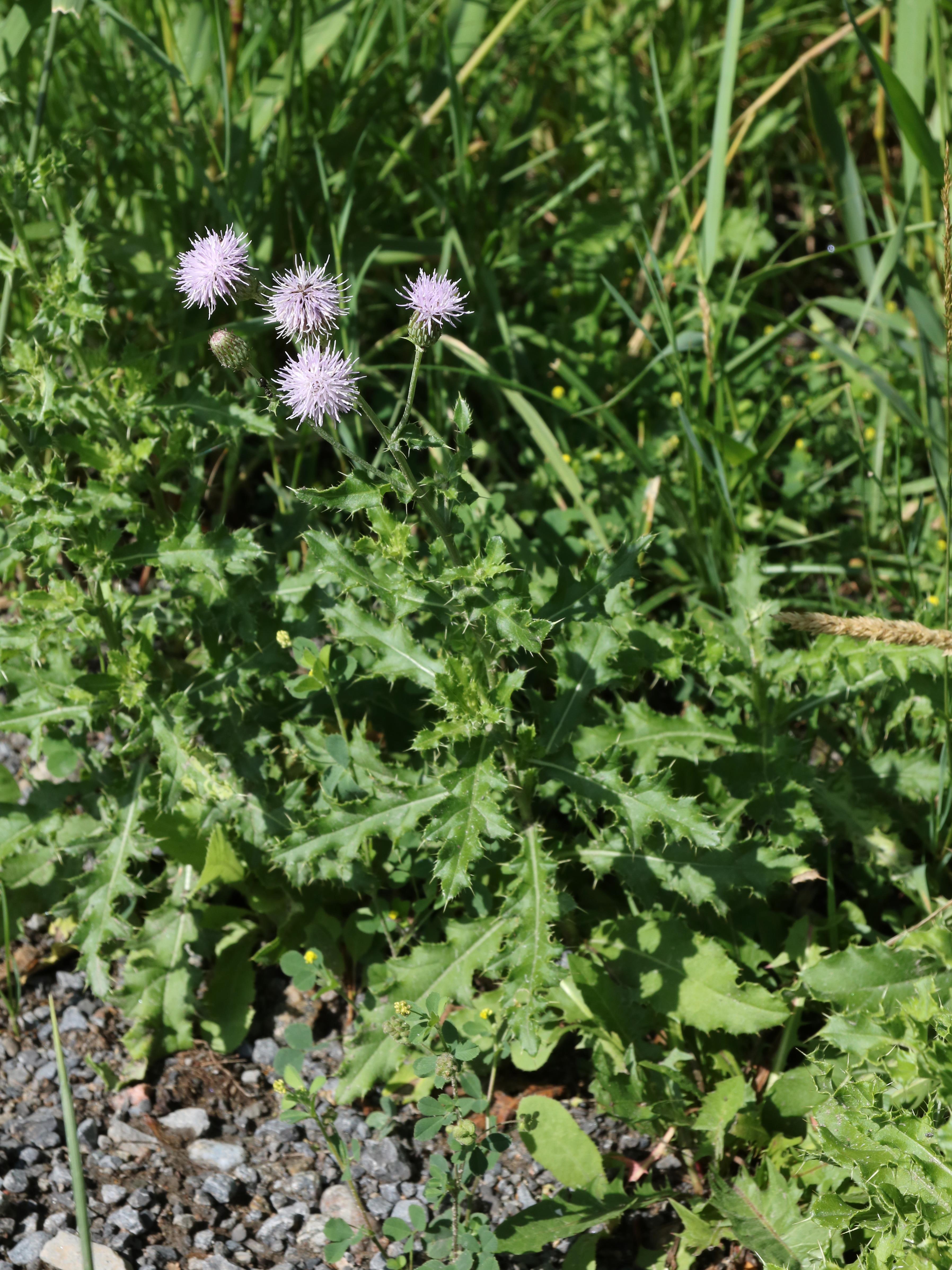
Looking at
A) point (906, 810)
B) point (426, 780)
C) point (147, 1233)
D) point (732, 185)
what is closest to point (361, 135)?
point (732, 185)

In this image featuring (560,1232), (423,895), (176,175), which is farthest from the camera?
(176,175)

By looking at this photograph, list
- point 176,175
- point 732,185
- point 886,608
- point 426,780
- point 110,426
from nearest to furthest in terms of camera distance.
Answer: point 426,780 < point 110,426 < point 886,608 < point 176,175 < point 732,185

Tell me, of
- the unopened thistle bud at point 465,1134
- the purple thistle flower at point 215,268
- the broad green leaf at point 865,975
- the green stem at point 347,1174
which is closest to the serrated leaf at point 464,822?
the unopened thistle bud at point 465,1134

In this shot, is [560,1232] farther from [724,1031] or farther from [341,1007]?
[341,1007]

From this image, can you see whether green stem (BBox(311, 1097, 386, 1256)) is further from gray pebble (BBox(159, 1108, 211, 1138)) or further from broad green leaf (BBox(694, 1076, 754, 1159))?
broad green leaf (BBox(694, 1076, 754, 1159))

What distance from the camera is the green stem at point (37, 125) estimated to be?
285 centimetres

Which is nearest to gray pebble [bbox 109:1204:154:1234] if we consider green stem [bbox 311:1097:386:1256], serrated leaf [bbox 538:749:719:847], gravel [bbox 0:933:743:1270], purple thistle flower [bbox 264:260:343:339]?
gravel [bbox 0:933:743:1270]

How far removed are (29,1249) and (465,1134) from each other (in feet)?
2.95

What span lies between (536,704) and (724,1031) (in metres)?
0.85

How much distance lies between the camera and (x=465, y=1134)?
2092mm

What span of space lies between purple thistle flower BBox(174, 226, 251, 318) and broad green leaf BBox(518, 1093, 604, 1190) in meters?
1.74

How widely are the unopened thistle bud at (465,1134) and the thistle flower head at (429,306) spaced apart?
55.3 inches

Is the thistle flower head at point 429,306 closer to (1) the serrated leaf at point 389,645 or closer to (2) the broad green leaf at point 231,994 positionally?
(1) the serrated leaf at point 389,645

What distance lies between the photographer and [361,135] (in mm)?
3566
